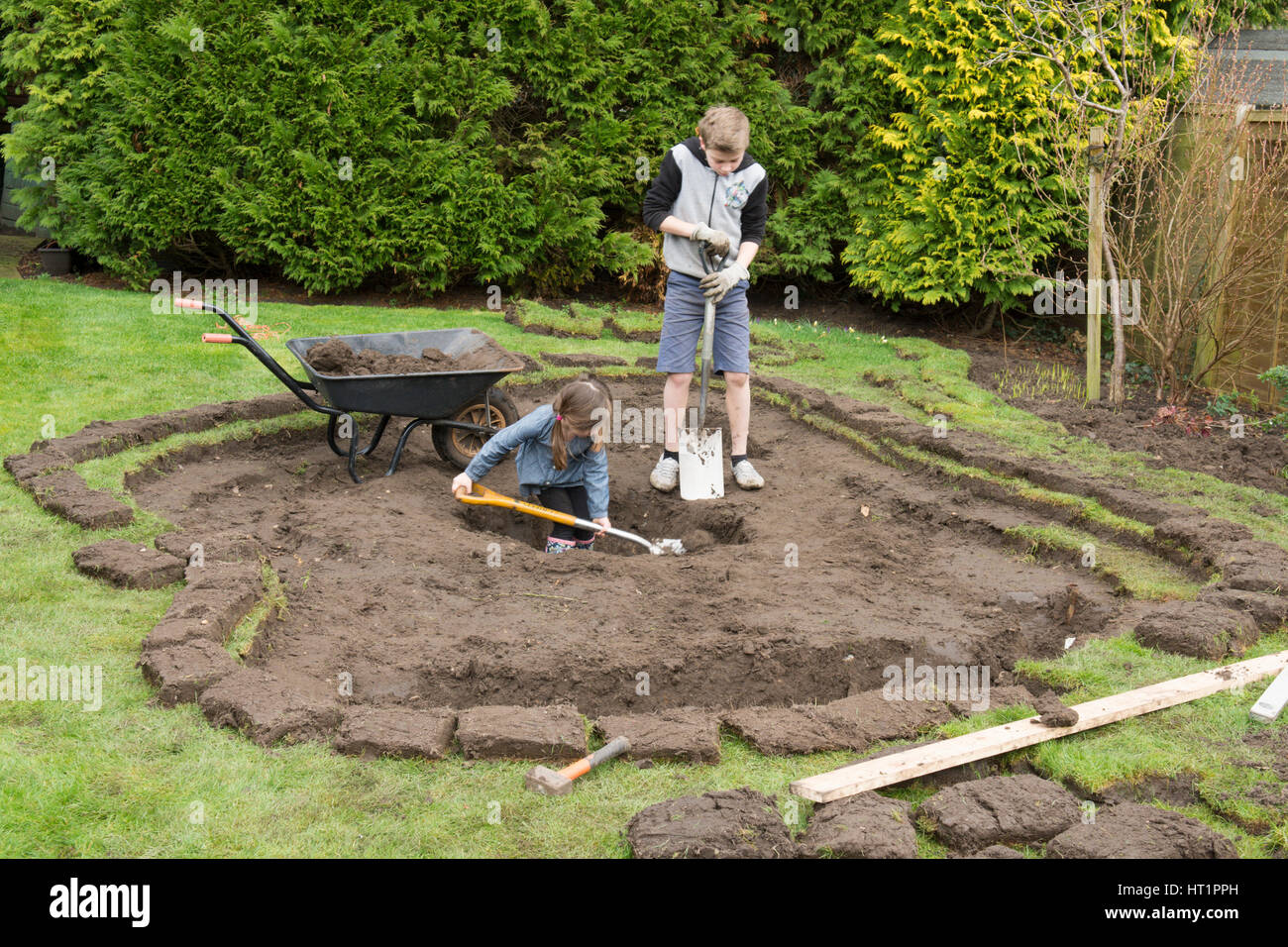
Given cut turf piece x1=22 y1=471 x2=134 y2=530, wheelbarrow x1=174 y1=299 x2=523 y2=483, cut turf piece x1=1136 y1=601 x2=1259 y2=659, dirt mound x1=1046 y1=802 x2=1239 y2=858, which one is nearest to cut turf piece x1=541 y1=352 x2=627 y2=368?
wheelbarrow x1=174 y1=299 x2=523 y2=483

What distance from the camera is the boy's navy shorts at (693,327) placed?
6078mm

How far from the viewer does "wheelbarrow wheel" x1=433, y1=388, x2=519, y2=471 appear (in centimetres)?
624

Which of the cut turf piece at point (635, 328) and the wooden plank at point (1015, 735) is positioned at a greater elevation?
the cut turf piece at point (635, 328)

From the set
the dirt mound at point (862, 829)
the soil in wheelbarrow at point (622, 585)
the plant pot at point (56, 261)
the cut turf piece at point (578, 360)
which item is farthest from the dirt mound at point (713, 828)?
the plant pot at point (56, 261)

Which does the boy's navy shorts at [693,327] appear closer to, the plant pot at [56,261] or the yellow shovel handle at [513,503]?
the yellow shovel handle at [513,503]

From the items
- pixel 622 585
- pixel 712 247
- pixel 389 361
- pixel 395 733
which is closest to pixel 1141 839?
pixel 395 733

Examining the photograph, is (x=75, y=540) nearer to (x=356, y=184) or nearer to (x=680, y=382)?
(x=680, y=382)

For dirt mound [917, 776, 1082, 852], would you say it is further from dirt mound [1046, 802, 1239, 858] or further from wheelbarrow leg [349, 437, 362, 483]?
wheelbarrow leg [349, 437, 362, 483]

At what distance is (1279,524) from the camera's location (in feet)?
17.5

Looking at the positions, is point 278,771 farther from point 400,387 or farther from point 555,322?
point 555,322

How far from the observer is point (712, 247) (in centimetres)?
579

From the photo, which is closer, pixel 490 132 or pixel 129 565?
pixel 129 565

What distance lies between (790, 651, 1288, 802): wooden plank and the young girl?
2294 mm

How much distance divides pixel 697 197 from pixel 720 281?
47 cm
